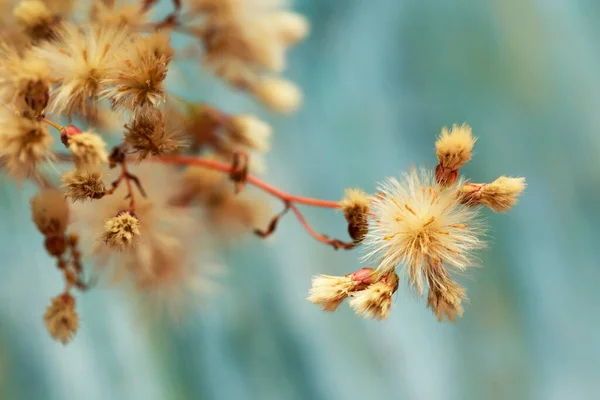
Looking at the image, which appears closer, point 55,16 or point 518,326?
point 55,16

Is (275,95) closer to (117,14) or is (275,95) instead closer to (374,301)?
(117,14)

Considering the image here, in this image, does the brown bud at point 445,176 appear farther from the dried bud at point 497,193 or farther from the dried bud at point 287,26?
the dried bud at point 287,26

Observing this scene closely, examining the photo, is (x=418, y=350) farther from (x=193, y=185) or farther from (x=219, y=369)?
(x=193, y=185)

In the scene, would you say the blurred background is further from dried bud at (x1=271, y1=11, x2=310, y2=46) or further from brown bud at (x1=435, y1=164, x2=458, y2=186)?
brown bud at (x1=435, y1=164, x2=458, y2=186)

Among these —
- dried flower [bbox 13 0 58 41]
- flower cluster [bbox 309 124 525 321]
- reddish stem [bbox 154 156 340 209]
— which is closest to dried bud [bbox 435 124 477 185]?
flower cluster [bbox 309 124 525 321]

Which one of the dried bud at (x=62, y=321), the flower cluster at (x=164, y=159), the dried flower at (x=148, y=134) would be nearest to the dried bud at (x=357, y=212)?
the flower cluster at (x=164, y=159)

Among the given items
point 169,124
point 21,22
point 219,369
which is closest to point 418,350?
point 219,369
